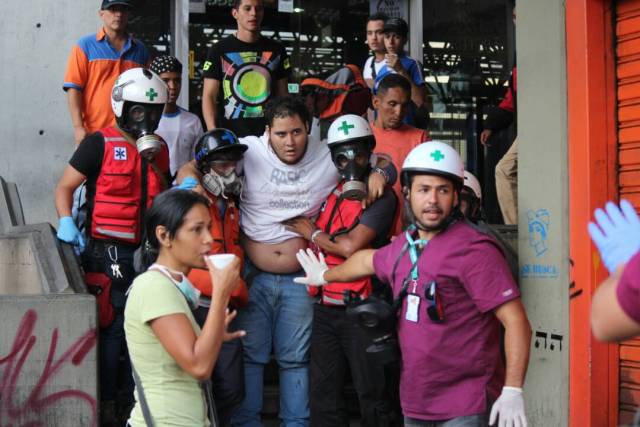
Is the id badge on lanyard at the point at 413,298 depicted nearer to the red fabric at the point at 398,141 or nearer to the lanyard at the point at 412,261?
the lanyard at the point at 412,261

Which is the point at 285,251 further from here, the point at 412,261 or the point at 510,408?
the point at 510,408

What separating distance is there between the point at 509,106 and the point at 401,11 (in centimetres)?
228

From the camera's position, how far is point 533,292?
6352mm

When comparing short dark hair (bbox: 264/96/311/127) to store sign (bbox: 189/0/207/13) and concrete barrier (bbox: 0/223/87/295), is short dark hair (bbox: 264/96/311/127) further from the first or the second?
store sign (bbox: 189/0/207/13)

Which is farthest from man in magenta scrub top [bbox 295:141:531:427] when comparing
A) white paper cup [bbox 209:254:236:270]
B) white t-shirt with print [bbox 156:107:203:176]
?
white t-shirt with print [bbox 156:107:203:176]

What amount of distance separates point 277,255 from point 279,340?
0.55m

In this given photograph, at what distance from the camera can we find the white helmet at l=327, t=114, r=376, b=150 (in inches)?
246

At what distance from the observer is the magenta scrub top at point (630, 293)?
2826 mm

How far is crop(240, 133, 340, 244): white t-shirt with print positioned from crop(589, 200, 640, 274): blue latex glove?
11.1 ft

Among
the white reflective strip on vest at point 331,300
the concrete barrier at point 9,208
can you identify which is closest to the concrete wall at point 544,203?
the white reflective strip on vest at point 331,300

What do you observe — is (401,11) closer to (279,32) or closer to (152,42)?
(279,32)

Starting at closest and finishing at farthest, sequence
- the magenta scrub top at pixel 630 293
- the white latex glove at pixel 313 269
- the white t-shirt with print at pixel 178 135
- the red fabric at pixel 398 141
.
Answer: the magenta scrub top at pixel 630 293
the white latex glove at pixel 313 269
the red fabric at pixel 398 141
the white t-shirt with print at pixel 178 135

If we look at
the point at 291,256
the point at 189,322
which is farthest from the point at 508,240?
the point at 189,322

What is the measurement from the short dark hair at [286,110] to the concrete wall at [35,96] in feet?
11.1
